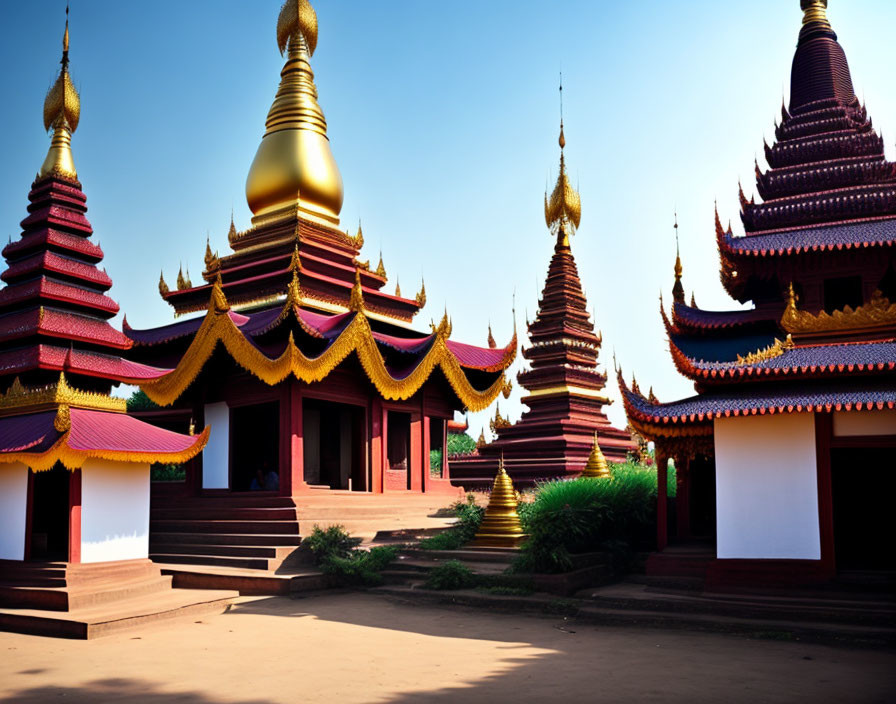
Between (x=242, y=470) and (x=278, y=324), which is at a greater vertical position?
(x=278, y=324)

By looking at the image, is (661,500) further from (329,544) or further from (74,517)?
(74,517)

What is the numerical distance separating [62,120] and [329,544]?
854 cm

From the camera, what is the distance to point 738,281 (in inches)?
661

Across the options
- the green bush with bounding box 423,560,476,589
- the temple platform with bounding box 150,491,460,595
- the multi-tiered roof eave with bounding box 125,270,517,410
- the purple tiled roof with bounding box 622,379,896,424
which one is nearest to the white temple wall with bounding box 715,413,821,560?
the purple tiled roof with bounding box 622,379,896,424

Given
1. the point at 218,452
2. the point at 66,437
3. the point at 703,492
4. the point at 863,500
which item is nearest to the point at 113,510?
the point at 66,437

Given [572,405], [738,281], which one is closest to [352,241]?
[572,405]

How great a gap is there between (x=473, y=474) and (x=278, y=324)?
10.3 m

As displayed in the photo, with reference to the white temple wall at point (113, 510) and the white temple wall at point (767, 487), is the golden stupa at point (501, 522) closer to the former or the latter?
the white temple wall at point (767, 487)

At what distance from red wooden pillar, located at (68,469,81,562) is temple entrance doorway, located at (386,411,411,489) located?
8.65 meters

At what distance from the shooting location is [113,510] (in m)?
12.3

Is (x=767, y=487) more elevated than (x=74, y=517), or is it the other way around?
(x=767, y=487)

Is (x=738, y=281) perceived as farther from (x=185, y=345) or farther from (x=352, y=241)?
Result: (x=185, y=345)

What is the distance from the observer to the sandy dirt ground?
22.8 ft

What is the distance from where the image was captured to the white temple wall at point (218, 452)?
17.5 meters
